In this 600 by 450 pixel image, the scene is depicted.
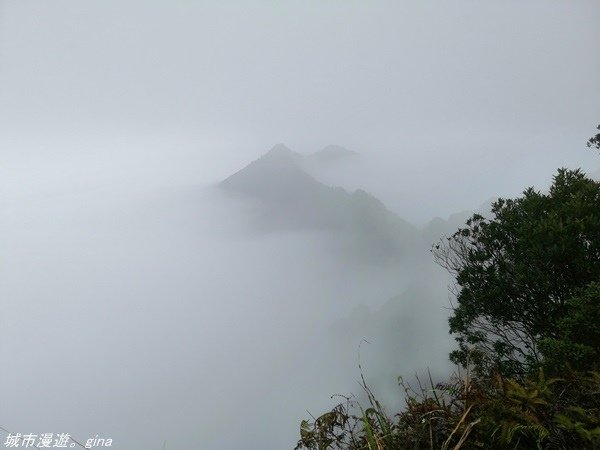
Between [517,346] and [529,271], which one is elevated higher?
[529,271]

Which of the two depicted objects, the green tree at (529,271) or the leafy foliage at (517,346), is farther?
the green tree at (529,271)

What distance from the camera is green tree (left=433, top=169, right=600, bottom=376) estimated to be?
336 inches

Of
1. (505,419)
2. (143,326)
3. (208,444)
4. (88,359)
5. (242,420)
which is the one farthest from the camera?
(143,326)

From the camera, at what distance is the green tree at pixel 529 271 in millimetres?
8531

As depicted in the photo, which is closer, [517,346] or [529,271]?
[529,271]

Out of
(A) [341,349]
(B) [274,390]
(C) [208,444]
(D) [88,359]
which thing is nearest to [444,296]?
(A) [341,349]

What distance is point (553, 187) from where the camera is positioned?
1024 cm

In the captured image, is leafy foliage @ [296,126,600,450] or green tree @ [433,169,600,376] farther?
green tree @ [433,169,600,376]

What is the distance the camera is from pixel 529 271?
32.3 feet

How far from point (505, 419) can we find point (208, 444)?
130 m

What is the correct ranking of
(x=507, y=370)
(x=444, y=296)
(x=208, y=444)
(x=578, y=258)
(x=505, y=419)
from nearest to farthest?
(x=505, y=419)
(x=578, y=258)
(x=507, y=370)
(x=208, y=444)
(x=444, y=296)

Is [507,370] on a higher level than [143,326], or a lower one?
lower

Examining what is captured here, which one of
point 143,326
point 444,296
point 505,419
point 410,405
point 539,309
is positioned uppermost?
point 143,326

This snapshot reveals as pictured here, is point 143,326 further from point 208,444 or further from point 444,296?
point 444,296
